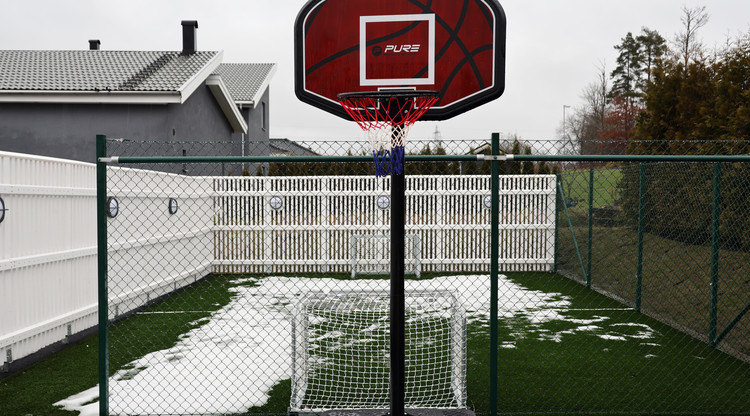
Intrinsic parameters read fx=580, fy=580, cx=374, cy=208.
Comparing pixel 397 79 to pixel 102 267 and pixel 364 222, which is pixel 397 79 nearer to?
pixel 102 267

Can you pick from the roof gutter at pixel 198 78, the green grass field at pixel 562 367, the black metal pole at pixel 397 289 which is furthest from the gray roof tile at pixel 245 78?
the black metal pole at pixel 397 289

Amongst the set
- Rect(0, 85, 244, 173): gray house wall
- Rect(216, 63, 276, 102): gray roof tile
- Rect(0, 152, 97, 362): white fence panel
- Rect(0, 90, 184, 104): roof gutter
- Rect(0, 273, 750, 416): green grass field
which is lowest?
Rect(0, 273, 750, 416): green grass field

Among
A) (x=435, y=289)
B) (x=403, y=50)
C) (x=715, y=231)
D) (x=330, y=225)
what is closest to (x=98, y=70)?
(x=330, y=225)

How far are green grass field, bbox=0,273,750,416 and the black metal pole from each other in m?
1.27

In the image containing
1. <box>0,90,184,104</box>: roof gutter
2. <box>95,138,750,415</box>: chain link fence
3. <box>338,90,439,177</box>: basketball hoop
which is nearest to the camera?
<box>338,90,439,177</box>: basketball hoop

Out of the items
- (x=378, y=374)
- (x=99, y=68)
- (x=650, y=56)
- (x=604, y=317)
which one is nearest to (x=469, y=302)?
(x=604, y=317)

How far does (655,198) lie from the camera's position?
9.44m

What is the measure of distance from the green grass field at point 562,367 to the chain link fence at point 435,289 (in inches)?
1.2

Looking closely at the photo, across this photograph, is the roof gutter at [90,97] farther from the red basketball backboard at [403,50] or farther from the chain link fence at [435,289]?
the red basketball backboard at [403,50]

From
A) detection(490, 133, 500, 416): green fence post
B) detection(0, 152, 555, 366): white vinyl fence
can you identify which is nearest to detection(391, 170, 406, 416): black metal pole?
detection(490, 133, 500, 416): green fence post

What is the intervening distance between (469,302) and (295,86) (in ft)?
18.1

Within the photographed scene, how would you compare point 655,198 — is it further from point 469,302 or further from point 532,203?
point 469,302

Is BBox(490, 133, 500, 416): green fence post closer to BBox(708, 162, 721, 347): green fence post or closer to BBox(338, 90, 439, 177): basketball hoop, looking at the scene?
BBox(338, 90, 439, 177): basketball hoop

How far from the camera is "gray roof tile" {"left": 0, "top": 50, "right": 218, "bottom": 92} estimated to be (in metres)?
13.9
